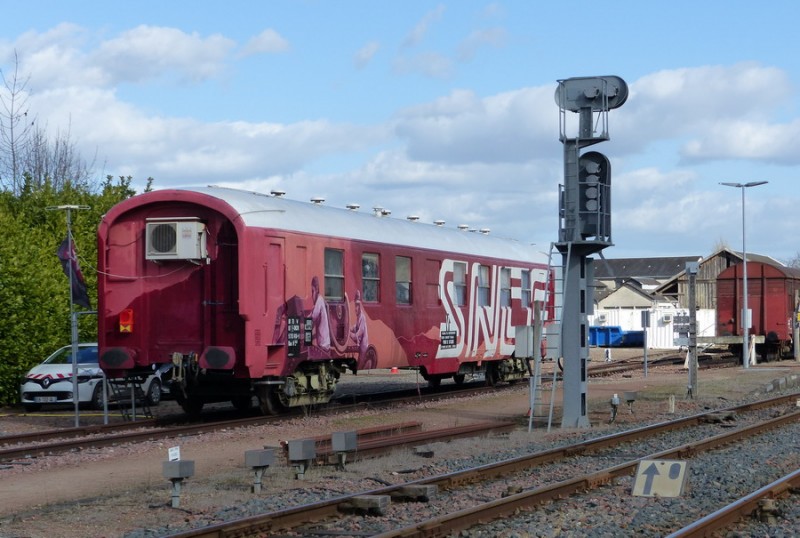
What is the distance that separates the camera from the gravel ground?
9510 millimetres

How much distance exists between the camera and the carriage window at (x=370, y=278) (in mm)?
20234

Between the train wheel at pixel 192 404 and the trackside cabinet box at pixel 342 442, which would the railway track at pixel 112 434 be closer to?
the train wheel at pixel 192 404

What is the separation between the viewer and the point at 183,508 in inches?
401

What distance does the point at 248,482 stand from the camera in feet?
38.6

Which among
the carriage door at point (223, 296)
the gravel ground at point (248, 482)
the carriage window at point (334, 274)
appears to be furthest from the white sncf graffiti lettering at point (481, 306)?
the carriage door at point (223, 296)

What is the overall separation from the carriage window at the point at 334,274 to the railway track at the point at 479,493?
5.92 metres

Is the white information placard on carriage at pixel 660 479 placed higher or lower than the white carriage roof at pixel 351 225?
lower

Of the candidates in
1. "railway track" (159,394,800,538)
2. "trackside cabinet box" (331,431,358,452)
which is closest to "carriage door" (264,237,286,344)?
"trackside cabinet box" (331,431,358,452)

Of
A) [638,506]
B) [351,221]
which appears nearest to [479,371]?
[351,221]

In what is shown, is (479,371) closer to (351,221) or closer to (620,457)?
(351,221)

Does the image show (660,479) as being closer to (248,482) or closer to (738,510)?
(738,510)

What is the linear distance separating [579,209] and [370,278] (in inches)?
178

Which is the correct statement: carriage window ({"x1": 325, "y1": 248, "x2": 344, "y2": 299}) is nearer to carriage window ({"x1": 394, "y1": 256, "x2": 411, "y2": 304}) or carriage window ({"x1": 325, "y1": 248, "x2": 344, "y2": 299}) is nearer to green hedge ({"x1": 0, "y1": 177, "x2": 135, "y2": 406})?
carriage window ({"x1": 394, "y1": 256, "x2": 411, "y2": 304})

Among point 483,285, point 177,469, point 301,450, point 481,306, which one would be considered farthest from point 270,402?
point 177,469
